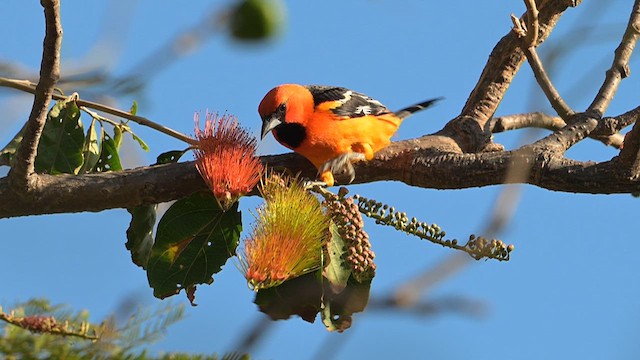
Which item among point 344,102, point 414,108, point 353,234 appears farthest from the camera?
point 414,108

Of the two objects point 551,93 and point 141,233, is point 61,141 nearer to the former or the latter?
point 141,233

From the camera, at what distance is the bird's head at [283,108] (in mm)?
4230

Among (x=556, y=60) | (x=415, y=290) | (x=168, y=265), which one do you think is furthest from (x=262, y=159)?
(x=415, y=290)

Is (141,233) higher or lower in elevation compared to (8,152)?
lower

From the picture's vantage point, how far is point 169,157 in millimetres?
3852

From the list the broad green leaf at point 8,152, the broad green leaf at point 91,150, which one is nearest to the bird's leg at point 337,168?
the broad green leaf at point 91,150

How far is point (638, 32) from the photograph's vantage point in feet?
13.0

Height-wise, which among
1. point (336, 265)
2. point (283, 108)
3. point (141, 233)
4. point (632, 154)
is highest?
point (283, 108)

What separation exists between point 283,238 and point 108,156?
138cm

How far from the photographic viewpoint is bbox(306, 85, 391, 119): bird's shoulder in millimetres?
4383

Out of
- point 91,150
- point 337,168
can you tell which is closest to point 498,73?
point 337,168

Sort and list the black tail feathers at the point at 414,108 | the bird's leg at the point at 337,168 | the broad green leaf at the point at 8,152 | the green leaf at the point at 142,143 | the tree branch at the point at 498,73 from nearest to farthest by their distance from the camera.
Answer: the bird's leg at the point at 337,168
the broad green leaf at the point at 8,152
the green leaf at the point at 142,143
the tree branch at the point at 498,73
the black tail feathers at the point at 414,108

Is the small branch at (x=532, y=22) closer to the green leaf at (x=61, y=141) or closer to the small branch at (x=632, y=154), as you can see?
the small branch at (x=632, y=154)

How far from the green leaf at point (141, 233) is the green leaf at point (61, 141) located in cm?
33
